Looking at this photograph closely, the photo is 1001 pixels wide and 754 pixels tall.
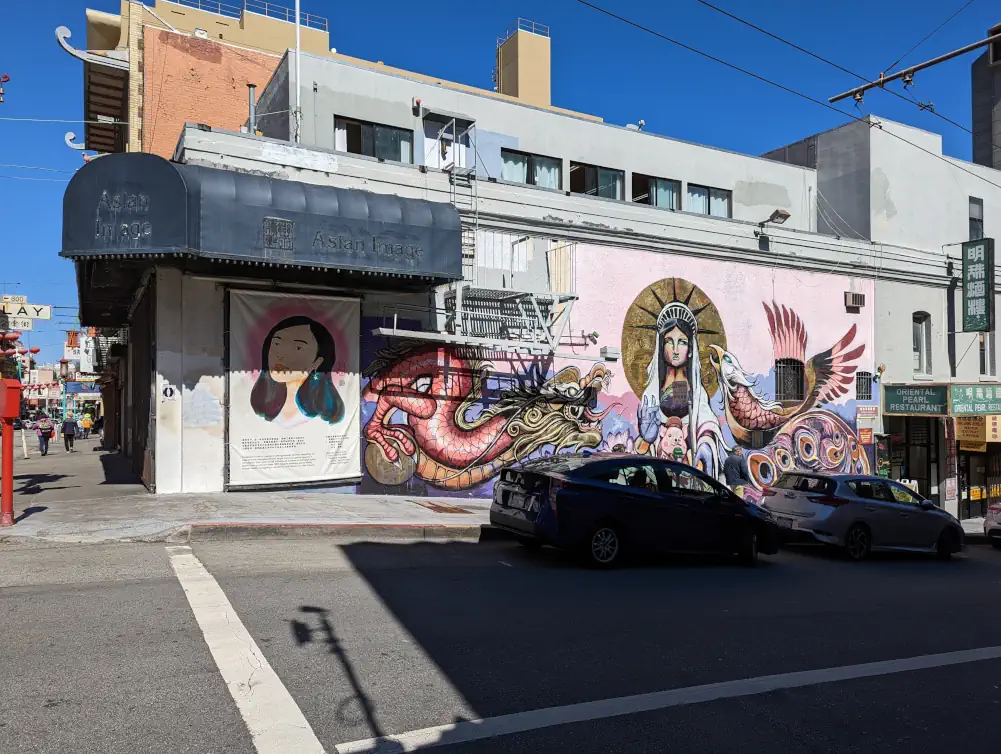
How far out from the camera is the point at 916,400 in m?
22.5

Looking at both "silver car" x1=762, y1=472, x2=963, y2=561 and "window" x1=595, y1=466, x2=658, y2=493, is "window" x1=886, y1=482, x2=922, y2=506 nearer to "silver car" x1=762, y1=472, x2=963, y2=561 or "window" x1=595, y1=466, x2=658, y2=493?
"silver car" x1=762, y1=472, x2=963, y2=561

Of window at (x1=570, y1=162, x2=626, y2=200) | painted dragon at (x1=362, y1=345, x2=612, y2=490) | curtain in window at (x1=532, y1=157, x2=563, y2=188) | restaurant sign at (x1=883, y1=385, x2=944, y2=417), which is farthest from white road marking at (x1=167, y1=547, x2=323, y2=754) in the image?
restaurant sign at (x1=883, y1=385, x2=944, y2=417)

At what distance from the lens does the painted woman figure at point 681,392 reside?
19172mm

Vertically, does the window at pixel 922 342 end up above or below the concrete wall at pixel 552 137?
below

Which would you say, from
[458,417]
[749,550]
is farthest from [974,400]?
[458,417]

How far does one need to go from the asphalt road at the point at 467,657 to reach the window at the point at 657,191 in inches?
551

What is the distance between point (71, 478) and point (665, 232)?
14.7m

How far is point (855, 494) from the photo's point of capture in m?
13.5

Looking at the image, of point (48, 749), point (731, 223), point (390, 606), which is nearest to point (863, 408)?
point (731, 223)

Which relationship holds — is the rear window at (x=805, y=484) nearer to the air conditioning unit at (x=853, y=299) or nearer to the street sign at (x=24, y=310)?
the air conditioning unit at (x=853, y=299)

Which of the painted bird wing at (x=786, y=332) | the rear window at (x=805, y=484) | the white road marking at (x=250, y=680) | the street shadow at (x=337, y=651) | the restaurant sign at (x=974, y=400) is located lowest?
the street shadow at (x=337, y=651)

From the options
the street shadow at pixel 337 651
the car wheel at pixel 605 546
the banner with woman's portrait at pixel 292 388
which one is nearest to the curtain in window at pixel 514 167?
the banner with woman's portrait at pixel 292 388

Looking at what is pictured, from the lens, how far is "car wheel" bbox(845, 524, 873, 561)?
519 inches

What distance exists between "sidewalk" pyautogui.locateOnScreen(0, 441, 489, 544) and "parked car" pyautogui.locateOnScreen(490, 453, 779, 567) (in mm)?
1896
